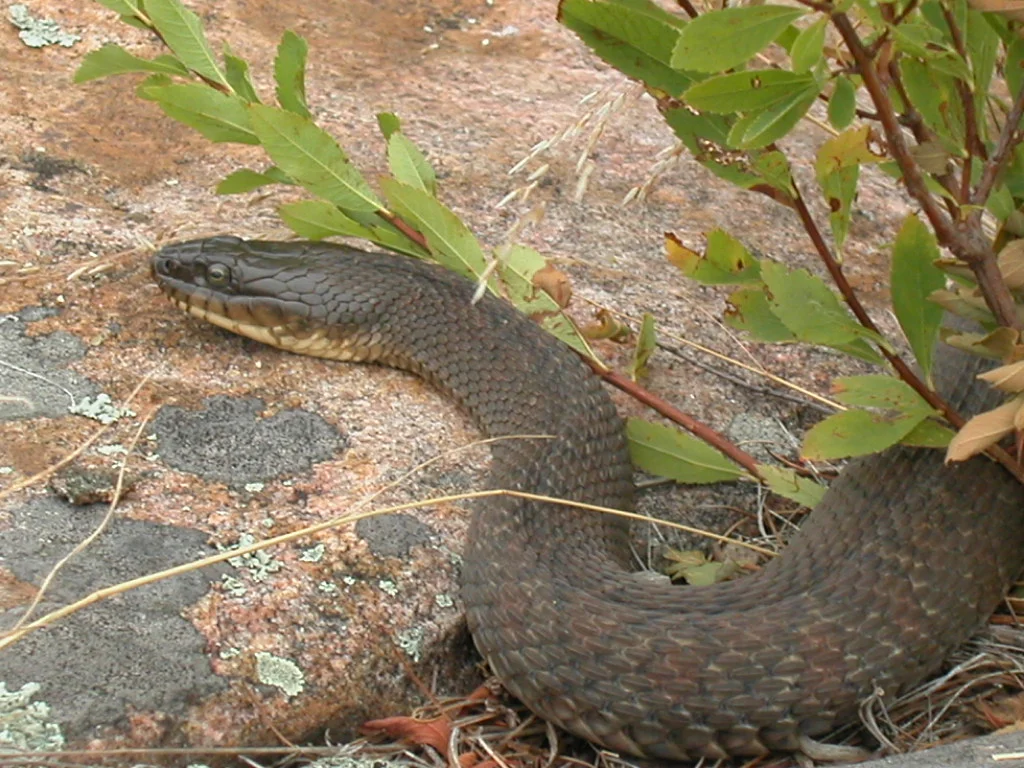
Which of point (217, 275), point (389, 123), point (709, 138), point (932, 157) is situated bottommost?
point (217, 275)

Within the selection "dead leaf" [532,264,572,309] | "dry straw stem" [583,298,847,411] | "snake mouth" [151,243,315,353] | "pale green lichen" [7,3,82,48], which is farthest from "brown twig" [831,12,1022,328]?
"pale green lichen" [7,3,82,48]

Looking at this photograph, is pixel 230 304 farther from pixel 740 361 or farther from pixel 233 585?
pixel 740 361

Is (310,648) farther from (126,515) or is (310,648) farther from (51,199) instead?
(51,199)

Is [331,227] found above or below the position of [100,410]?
above

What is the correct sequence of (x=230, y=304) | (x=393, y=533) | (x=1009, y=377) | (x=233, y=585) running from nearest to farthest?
(x=1009, y=377) < (x=233, y=585) < (x=393, y=533) < (x=230, y=304)

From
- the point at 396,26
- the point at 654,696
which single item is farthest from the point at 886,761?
the point at 396,26

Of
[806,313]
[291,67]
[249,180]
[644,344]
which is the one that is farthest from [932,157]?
[249,180]
